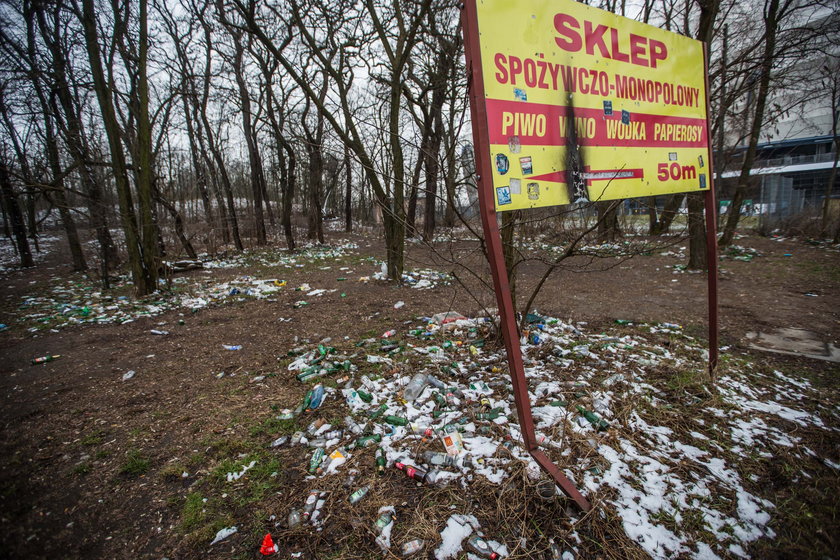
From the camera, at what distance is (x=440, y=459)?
2008mm

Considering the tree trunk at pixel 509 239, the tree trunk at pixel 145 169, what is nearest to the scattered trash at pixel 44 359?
the tree trunk at pixel 145 169

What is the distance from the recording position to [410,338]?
4055mm

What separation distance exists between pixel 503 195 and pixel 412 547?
1687 millimetres

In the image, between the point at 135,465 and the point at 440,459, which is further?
the point at 135,465

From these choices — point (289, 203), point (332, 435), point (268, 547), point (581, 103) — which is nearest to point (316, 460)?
point (332, 435)

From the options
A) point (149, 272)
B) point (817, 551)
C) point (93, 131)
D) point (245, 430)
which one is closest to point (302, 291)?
point (149, 272)

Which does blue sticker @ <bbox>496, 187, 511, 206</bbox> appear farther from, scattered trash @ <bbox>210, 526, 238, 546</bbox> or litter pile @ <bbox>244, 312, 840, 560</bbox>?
scattered trash @ <bbox>210, 526, 238, 546</bbox>

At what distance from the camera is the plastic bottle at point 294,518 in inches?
66.7

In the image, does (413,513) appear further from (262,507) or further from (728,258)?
(728,258)

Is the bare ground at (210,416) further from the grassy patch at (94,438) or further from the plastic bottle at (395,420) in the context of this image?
the plastic bottle at (395,420)

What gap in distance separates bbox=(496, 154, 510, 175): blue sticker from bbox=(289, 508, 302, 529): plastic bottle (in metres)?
2.00

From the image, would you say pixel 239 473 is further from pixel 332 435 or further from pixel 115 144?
pixel 115 144

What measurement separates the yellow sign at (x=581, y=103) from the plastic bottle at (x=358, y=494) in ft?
5.50

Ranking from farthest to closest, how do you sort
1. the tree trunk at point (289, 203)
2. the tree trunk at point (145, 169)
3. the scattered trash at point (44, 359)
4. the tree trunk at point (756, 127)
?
the tree trunk at point (289, 203) < the tree trunk at point (756, 127) < the tree trunk at point (145, 169) < the scattered trash at point (44, 359)
